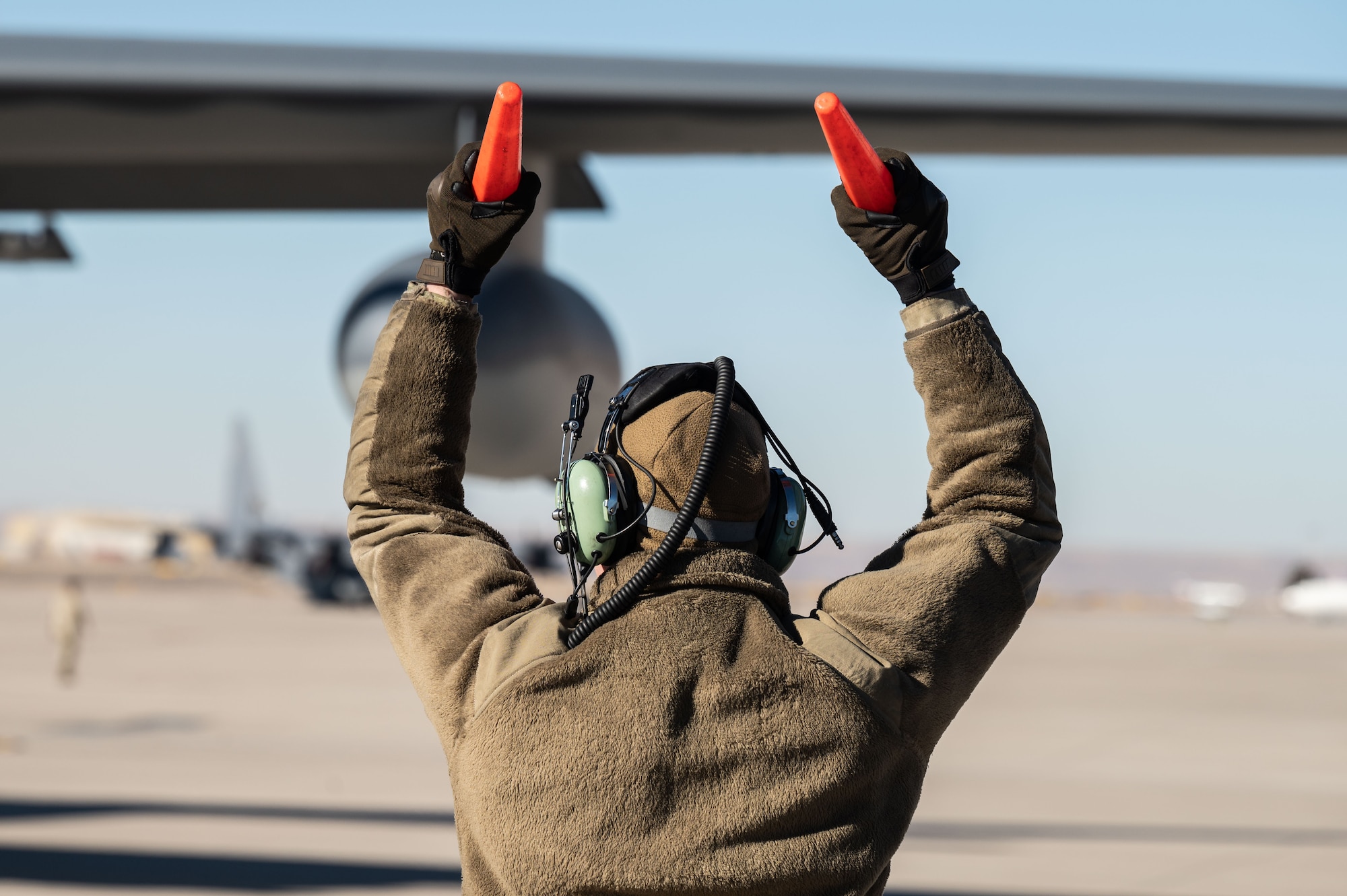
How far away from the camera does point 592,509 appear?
6.06 ft

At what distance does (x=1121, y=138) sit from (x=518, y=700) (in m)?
3.17

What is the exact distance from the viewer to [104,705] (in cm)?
1543

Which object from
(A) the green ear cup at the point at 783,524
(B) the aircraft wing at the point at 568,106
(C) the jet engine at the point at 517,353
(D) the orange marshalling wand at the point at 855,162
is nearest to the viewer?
(D) the orange marshalling wand at the point at 855,162

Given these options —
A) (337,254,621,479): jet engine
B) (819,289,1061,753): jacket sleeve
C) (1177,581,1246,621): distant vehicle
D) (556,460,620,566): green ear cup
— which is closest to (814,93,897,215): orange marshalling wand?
(819,289,1061,753): jacket sleeve

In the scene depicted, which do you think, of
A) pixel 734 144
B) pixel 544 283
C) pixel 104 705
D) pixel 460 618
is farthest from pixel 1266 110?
pixel 104 705

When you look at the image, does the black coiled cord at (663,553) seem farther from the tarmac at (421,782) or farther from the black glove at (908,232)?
the tarmac at (421,782)

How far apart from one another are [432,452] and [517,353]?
158 centimetres

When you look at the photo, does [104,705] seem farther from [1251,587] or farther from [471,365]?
[1251,587]

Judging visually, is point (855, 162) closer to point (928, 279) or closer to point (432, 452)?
point (928, 279)

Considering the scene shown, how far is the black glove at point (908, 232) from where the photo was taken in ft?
6.23

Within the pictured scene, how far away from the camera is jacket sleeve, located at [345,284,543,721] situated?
1.85 metres

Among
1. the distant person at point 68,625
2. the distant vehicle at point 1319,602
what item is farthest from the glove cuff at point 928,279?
the distant vehicle at point 1319,602

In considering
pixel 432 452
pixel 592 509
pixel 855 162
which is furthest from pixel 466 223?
pixel 855 162

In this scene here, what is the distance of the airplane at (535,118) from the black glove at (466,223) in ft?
5.08
